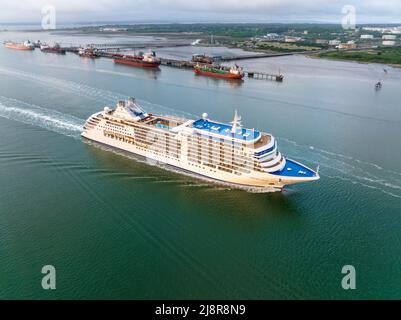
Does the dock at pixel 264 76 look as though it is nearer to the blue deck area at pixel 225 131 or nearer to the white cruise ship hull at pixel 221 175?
the blue deck area at pixel 225 131

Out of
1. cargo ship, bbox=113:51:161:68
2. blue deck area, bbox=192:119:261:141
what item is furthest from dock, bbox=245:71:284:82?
blue deck area, bbox=192:119:261:141

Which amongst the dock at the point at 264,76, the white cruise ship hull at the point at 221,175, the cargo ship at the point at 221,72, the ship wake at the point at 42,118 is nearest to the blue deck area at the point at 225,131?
the white cruise ship hull at the point at 221,175

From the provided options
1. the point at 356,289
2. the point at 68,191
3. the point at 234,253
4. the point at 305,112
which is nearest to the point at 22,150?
the point at 68,191

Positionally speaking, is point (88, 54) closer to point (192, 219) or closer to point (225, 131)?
point (225, 131)

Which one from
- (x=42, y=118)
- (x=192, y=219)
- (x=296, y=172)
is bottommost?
(x=192, y=219)

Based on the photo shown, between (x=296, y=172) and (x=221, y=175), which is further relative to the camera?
(x=221, y=175)

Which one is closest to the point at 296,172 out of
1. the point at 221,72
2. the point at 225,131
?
the point at 225,131

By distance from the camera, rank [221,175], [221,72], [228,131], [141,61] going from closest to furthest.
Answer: [221,175] < [228,131] < [221,72] < [141,61]
